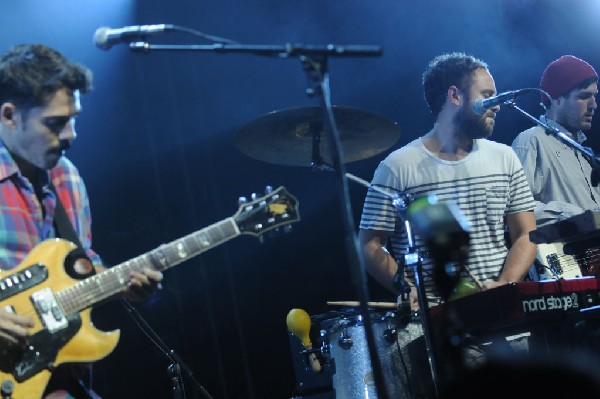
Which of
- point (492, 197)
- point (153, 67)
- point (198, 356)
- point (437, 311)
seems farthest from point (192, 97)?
point (437, 311)

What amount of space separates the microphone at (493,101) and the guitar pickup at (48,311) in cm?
261

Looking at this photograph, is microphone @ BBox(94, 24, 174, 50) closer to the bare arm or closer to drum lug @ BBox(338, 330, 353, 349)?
the bare arm

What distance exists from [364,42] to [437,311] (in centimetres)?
340

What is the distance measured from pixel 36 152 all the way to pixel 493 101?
2.52 metres

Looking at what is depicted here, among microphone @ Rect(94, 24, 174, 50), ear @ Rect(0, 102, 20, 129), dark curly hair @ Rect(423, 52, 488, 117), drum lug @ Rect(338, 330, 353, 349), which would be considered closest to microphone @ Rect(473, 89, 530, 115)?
dark curly hair @ Rect(423, 52, 488, 117)

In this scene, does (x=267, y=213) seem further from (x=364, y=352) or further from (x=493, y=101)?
(x=493, y=101)

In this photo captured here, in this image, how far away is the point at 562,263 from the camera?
4.58 metres

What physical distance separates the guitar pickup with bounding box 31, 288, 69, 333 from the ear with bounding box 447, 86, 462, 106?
8.98 ft

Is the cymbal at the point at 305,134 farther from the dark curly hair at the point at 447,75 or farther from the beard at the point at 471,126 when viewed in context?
the dark curly hair at the point at 447,75

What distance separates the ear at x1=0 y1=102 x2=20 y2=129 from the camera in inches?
126

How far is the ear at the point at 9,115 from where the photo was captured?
321cm

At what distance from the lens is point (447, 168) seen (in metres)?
4.34

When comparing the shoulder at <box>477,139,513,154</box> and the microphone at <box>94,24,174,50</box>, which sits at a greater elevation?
the microphone at <box>94,24,174,50</box>

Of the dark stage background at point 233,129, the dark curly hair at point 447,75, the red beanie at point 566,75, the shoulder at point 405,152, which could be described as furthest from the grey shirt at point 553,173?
the dark stage background at point 233,129
